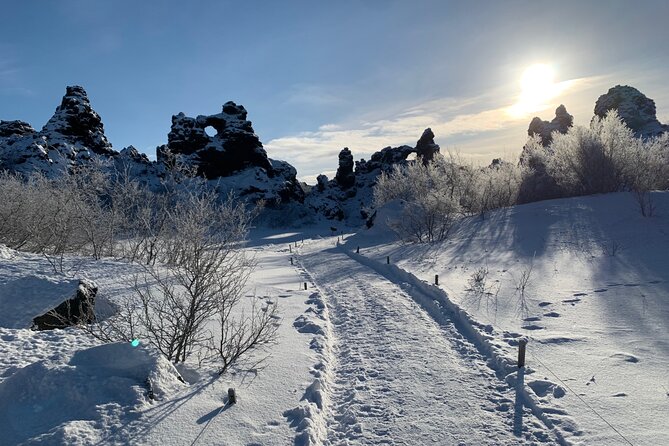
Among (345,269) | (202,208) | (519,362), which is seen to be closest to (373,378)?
(519,362)

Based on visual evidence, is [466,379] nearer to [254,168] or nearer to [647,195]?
[647,195]

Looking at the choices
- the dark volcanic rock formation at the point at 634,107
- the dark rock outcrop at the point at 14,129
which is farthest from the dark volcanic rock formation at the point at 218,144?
the dark volcanic rock formation at the point at 634,107

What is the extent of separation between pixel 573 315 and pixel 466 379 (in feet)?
14.8

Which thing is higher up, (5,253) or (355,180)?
(355,180)

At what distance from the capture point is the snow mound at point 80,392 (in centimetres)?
413

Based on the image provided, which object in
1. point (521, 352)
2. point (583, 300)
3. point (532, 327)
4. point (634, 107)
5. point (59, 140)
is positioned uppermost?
point (634, 107)

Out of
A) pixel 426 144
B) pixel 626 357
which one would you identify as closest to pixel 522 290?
pixel 626 357

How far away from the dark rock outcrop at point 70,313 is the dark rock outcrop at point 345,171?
8818 centimetres

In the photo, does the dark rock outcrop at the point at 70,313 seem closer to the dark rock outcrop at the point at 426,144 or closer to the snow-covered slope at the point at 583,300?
the snow-covered slope at the point at 583,300

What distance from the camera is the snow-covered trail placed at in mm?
5363

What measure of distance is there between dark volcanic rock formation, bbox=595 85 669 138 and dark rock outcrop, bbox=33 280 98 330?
96.5 meters

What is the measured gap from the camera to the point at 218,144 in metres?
77.6

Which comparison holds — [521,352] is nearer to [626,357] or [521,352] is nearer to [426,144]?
[626,357]

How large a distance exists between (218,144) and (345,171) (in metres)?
32.1
